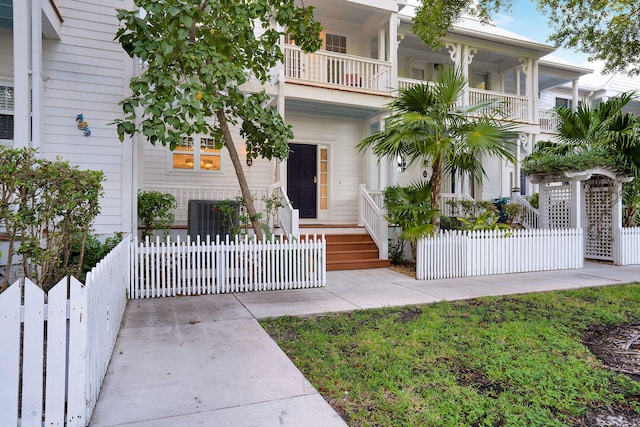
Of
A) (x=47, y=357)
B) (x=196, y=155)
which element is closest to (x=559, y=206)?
(x=196, y=155)

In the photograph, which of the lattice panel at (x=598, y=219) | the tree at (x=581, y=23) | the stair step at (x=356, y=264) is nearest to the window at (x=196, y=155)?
the stair step at (x=356, y=264)

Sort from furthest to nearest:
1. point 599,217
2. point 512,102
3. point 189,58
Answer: point 512,102, point 599,217, point 189,58

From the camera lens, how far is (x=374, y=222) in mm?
9555

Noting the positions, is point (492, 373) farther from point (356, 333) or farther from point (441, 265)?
point (441, 265)

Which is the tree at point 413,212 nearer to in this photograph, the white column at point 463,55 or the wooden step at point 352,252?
the wooden step at point 352,252

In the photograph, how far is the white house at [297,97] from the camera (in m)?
6.52

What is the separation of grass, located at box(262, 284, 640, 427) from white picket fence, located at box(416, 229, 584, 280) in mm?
2393

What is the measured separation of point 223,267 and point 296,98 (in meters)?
5.03

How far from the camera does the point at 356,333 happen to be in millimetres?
4211

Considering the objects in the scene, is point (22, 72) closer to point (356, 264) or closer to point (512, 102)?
point (356, 264)

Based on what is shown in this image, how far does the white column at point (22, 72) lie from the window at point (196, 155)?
14.9 feet

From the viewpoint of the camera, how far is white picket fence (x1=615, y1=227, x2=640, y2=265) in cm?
977

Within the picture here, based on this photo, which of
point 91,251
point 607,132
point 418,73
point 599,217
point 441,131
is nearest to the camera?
point 91,251

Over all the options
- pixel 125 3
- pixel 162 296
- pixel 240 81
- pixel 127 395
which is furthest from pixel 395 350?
pixel 125 3
